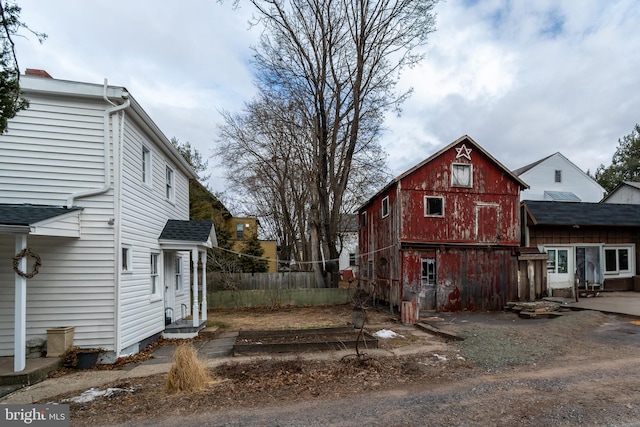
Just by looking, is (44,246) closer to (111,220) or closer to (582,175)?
(111,220)

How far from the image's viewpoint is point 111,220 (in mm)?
7977

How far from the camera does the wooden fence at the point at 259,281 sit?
18266 millimetres

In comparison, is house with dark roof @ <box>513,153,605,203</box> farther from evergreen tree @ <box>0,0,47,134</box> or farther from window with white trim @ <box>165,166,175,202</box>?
evergreen tree @ <box>0,0,47,134</box>

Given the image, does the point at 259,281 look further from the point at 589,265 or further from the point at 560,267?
the point at 589,265

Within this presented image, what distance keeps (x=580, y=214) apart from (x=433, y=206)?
25.2 feet

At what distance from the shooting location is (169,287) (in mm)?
11820

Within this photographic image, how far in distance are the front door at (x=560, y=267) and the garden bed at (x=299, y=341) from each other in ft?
37.0

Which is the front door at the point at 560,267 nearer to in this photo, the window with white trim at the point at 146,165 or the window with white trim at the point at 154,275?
the window with white trim at the point at 154,275

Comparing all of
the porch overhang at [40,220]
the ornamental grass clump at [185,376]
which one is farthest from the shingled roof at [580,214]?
the porch overhang at [40,220]

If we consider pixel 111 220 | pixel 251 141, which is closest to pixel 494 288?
pixel 111 220

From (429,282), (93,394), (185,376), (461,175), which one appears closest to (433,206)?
(461,175)

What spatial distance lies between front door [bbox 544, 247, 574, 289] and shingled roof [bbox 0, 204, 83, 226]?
57.8ft

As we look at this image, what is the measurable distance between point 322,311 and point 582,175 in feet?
92.6

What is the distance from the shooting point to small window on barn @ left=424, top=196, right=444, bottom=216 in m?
14.8
